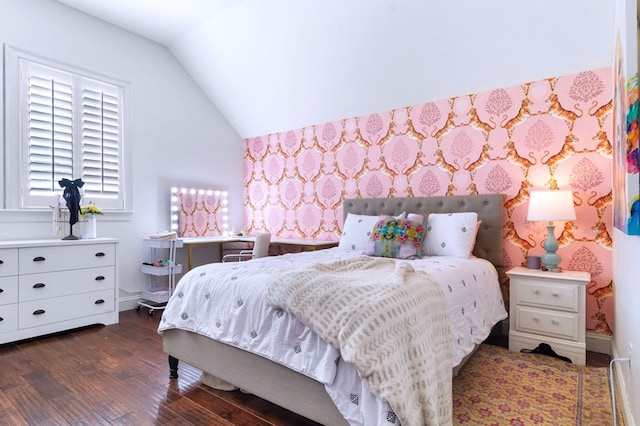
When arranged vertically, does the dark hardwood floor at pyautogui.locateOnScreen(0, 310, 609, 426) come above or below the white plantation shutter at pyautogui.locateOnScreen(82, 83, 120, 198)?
below

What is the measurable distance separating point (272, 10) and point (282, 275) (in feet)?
9.23

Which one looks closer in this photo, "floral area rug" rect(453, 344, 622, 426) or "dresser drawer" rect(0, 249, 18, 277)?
"floral area rug" rect(453, 344, 622, 426)

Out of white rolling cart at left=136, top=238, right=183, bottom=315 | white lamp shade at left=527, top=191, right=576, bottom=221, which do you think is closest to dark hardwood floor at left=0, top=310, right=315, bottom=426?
white rolling cart at left=136, top=238, right=183, bottom=315

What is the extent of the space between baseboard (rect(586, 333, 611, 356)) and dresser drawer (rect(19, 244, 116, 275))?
4.17 metres

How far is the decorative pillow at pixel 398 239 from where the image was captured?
2965 millimetres

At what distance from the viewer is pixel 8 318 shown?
2.86 m

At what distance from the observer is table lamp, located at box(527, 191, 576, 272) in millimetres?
2680

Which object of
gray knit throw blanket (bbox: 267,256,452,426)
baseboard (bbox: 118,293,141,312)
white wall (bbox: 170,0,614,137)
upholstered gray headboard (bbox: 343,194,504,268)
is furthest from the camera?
baseboard (bbox: 118,293,141,312)

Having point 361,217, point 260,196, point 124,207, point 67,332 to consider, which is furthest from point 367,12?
point 67,332

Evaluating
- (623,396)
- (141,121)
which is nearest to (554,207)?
(623,396)

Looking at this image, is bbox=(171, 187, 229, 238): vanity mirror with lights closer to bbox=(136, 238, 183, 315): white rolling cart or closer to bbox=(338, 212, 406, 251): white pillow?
bbox=(136, 238, 183, 315): white rolling cart

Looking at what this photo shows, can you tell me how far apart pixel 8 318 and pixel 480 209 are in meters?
3.97

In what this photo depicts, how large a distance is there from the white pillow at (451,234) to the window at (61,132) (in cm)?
323

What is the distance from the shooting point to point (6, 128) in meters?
3.23
